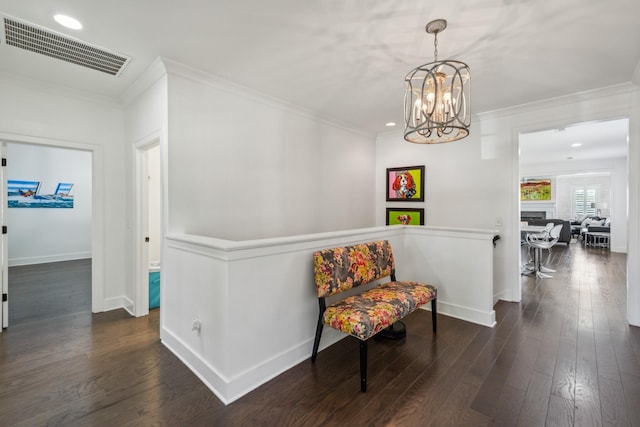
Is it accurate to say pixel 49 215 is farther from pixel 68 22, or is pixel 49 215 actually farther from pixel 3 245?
pixel 68 22

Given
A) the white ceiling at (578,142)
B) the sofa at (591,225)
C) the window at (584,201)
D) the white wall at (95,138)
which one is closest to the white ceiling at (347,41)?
the white wall at (95,138)

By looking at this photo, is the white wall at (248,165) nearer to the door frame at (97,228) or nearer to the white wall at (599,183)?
the door frame at (97,228)

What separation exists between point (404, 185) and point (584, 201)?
9.18 metres

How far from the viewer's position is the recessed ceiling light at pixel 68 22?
2014 millimetres

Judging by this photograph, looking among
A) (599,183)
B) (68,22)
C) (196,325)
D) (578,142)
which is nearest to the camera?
(68,22)

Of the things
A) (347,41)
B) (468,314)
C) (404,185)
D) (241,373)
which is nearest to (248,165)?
(347,41)

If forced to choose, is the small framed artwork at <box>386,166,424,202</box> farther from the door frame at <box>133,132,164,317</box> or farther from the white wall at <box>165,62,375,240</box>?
the door frame at <box>133,132,164,317</box>

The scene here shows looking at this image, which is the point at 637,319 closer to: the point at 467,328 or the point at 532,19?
the point at 467,328

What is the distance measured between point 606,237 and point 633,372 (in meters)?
8.38

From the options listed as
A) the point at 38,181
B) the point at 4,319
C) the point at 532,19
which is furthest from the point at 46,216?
the point at 532,19

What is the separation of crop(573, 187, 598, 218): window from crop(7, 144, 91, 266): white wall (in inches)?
565

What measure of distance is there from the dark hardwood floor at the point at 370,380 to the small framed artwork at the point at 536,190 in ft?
29.4

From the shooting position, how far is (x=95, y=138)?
336cm

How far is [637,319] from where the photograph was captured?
3.02 m
